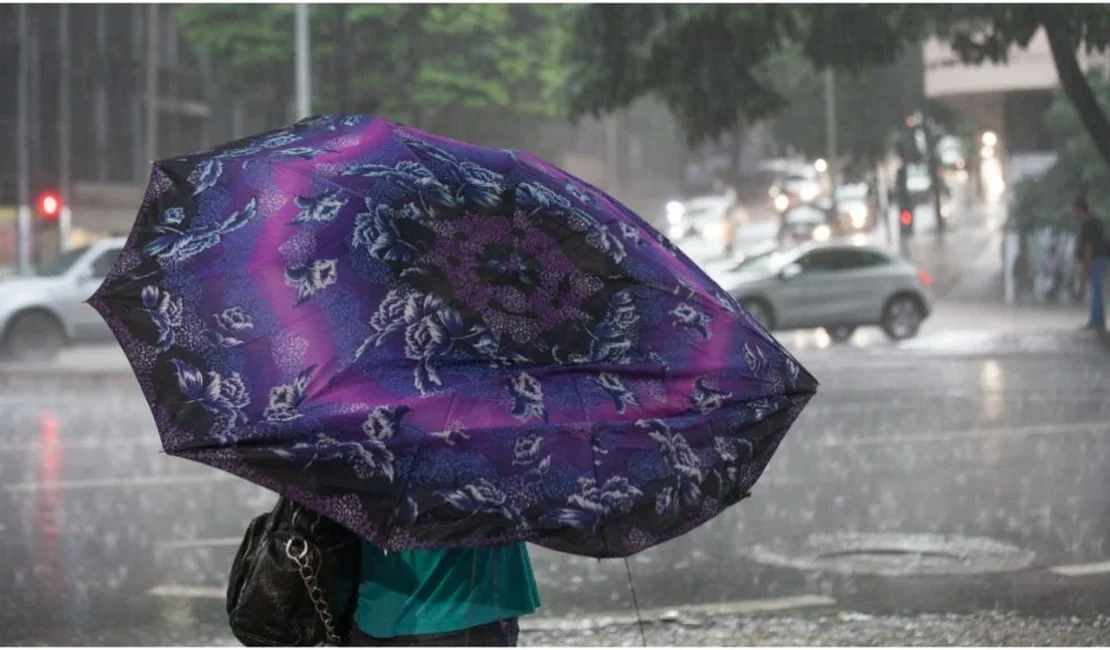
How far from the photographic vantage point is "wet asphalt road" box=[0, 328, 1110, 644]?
7.66 meters

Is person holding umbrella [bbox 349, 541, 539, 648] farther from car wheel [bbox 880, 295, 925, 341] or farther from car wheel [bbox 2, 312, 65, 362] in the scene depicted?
car wheel [bbox 880, 295, 925, 341]

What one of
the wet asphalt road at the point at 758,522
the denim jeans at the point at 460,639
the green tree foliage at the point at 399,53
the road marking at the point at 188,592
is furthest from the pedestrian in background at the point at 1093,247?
the denim jeans at the point at 460,639

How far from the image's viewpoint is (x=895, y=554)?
8.86 metres

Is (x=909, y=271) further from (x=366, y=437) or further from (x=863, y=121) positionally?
(x=366, y=437)

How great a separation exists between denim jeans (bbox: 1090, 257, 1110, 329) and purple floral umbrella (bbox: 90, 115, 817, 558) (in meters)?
21.1

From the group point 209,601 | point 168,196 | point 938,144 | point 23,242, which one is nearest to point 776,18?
point 209,601

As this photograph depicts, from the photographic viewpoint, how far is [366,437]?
2953 mm

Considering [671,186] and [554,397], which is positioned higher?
[554,397]

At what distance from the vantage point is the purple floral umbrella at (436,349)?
9.75 ft

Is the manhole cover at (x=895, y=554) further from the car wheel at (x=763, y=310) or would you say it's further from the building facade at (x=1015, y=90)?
the building facade at (x=1015, y=90)

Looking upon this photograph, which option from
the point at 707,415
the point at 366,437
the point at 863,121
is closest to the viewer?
the point at 366,437

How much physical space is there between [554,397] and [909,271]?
24295mm

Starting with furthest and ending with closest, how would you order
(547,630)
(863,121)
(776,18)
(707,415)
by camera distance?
(863,121), (776,18), (547,630), (707,415)

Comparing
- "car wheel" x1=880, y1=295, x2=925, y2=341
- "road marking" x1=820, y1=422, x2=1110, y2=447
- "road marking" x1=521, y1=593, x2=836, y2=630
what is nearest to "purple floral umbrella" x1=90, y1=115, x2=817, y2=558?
"road marking" x1=521, y1=593, x2=836, y2=630
